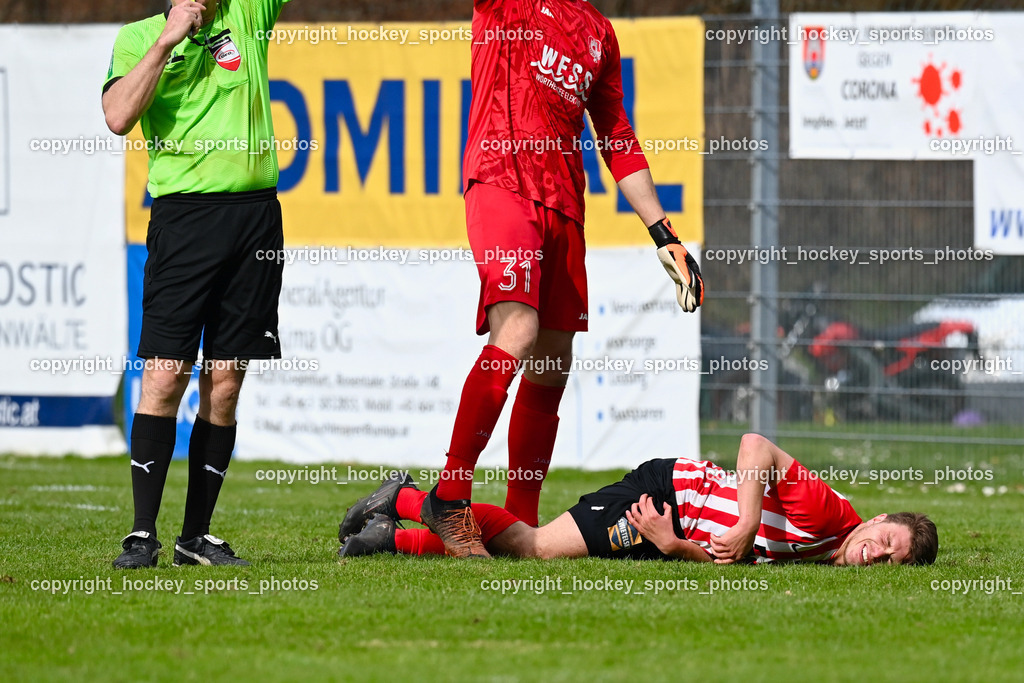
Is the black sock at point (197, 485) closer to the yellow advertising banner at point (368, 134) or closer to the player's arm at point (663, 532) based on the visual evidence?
the player's arm at point (663, 532)

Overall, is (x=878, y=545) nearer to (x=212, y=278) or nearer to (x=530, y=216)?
(x=530, y=216)

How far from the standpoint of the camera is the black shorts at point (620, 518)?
205 inches

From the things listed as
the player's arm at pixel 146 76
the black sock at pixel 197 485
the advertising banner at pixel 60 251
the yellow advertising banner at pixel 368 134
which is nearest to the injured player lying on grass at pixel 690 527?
the black sock at pixel 197 485

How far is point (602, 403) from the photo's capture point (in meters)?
10.4

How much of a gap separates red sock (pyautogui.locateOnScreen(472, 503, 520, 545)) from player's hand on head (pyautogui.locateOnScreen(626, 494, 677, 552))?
1.70 feet

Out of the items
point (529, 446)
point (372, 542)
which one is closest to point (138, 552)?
point (372, 542)

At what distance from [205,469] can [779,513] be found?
2.24 meters

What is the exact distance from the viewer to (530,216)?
5.08 m

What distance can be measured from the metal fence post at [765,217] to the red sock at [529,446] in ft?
16.1

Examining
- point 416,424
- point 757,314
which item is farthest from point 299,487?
point 757,314

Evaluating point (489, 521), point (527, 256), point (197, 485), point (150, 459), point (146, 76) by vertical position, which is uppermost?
point (146, 76)

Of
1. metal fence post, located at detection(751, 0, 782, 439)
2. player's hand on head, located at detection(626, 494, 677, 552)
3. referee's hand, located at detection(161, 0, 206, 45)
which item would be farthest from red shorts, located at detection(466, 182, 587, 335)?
metal fence post, located at detection(751, 0, 782, 439)

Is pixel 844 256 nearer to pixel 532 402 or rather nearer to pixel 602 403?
pixel 602 403

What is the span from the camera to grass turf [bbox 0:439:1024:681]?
126 inches
